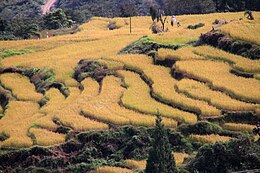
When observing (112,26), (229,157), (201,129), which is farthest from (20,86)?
(112,26)

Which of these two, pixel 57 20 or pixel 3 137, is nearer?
pixel 3 137

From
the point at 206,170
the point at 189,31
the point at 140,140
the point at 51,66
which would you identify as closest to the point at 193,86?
the point at 140,140

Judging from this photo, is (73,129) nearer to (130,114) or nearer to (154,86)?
(130,114)

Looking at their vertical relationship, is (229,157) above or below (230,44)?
below

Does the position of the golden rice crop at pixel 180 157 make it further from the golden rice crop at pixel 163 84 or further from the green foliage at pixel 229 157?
the golden rice crop at pixel 163 84

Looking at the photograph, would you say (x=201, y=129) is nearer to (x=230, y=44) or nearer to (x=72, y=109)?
(x=72, y=109)

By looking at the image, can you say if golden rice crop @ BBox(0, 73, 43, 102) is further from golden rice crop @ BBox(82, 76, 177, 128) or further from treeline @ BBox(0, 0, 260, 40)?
treeline @ BBox(0, 0, 260, 40)
